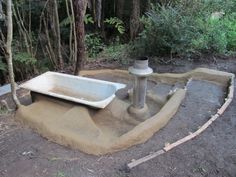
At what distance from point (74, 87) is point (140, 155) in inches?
58.1

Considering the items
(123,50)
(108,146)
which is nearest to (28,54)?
(123,50)

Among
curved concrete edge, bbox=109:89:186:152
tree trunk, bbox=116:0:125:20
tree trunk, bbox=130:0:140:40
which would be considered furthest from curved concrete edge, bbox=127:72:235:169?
tree trunk, bbox=116:0:125:20

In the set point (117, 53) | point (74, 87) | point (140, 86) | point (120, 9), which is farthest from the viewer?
point (120, 9)

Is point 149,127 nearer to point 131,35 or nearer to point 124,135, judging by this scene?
point 124,135

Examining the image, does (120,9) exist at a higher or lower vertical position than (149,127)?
higher

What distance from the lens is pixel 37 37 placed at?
228 inches

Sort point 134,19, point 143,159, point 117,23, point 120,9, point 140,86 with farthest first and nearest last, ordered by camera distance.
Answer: point 120,9 < point 117,23 < point 134,19 < point 140,86 < point 143,159

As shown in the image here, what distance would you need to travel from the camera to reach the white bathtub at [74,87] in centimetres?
359

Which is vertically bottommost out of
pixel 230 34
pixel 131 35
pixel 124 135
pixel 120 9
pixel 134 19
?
pixel 124 135

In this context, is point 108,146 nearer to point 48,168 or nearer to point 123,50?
point 48,168

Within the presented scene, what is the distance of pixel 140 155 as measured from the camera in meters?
2.77

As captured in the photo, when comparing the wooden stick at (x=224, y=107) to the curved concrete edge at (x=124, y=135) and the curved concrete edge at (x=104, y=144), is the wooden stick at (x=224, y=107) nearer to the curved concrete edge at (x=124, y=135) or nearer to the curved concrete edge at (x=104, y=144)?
the curved concrete edge at (x=124, y=135)

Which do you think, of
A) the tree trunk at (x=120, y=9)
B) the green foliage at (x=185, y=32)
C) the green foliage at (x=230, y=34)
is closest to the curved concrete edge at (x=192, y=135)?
the green foliage at (x=185, y=32)

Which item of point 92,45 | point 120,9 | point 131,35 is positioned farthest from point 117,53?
point 120,9
